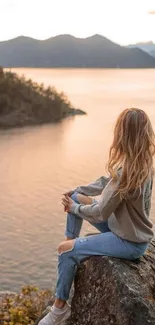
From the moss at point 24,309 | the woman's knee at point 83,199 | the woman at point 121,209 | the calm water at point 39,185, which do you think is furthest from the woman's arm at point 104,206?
the calm water at point 39,185

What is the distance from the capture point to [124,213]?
622cm

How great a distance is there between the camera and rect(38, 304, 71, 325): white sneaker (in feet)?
21.9

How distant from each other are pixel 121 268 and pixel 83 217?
662 millimetres

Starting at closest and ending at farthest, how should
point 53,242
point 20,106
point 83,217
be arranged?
point 83,217 → point 53,242 → point 20,106

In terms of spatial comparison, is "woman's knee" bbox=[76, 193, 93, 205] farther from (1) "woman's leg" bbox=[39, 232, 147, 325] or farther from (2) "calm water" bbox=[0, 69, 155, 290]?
(2) "calm water" bbox=[0, 69, 155, 290]

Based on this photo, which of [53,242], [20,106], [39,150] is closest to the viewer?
[53,242]

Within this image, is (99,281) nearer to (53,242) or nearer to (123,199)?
(123,199)

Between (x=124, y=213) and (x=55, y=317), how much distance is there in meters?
1.42

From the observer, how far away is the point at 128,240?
6.29 m

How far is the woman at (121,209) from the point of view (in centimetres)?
609

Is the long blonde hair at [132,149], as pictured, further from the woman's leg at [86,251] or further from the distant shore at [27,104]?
the distant shore at [27,104]

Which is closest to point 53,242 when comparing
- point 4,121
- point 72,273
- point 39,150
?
point 72,273

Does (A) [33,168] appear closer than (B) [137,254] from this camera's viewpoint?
No

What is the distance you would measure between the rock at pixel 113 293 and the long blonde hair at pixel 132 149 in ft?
2.68
